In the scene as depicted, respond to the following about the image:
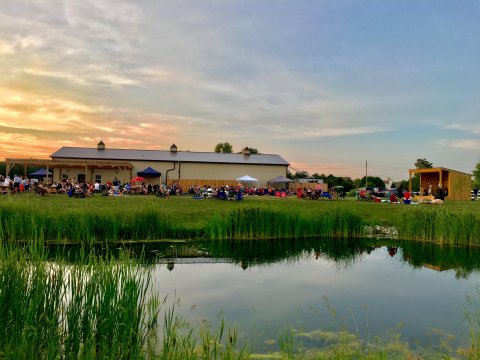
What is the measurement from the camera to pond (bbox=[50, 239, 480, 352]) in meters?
5.44

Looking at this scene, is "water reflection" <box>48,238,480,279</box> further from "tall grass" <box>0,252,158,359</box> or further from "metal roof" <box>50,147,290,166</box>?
"metal roof" <box>50,147,290,166</box>

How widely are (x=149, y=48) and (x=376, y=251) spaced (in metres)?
12.7

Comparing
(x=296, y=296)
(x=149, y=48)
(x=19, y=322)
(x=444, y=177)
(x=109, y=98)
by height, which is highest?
(x=149, y=48)

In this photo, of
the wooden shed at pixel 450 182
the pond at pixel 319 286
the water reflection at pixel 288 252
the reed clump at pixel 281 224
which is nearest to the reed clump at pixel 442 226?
the water reflection at pixel 288 252

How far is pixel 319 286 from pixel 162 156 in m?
34.6

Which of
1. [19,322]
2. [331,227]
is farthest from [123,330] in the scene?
[331,227]

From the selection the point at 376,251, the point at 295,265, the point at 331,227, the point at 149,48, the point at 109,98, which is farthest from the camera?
the point at 109,98

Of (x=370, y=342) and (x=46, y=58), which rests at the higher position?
(x=46, y=58)

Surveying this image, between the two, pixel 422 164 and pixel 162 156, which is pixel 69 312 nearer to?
pixel 162 156

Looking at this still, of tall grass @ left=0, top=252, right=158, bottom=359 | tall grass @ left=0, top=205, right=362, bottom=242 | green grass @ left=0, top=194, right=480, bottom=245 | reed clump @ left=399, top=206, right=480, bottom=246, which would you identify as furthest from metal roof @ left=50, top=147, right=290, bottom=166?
tall grass @ left=0, top=252, right=158, bottom=359

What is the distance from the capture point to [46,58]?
1477 cm

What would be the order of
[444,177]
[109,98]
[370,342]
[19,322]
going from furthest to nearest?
1. [444,177]
2. [109,98]
3. [370,342]
4. [19,322]

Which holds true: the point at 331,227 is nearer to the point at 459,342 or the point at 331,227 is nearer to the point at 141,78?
the point at 459,342

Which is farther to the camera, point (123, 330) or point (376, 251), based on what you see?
point (376, 251)
